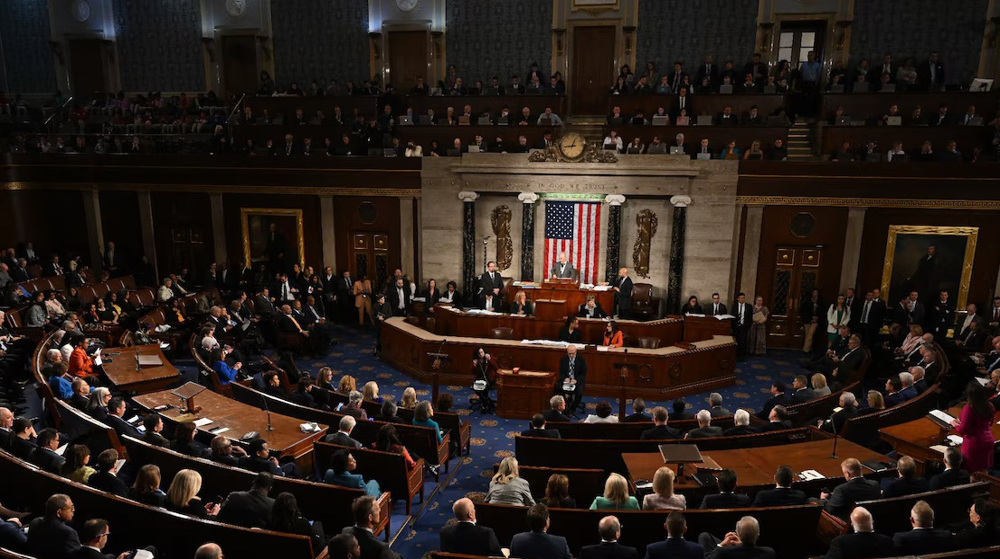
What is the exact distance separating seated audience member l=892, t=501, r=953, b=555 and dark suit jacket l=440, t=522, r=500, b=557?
318 centimetres

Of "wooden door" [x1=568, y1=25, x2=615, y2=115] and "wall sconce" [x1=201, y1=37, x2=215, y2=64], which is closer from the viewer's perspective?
"wooden door" [x1=568, y1=25, x2=615, y2=115]

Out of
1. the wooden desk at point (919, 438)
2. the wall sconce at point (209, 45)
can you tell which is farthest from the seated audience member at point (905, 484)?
the wall sconce at point (209, 45)

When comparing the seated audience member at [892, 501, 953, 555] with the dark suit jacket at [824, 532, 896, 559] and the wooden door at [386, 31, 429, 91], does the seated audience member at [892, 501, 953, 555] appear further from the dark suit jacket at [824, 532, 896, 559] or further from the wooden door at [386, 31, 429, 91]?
the wooden door at [386, 31, 429, 91]

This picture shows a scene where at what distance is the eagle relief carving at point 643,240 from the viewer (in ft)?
51.8

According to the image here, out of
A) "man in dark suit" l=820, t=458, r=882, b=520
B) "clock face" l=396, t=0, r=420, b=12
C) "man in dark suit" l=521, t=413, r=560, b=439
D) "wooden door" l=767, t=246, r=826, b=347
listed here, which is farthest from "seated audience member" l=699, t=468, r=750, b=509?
"clock face" l=396, t=0, r=420, b=12

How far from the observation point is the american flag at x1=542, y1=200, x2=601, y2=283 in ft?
52.4

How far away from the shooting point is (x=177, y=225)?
61.4 ft

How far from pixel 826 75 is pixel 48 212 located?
860 inches

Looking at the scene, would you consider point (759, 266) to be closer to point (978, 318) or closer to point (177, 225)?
point (978, 318)

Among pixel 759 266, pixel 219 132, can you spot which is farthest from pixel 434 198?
pixel 759 266

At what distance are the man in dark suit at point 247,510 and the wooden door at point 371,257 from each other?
11841 millimetres

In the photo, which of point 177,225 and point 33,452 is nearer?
point 33,452

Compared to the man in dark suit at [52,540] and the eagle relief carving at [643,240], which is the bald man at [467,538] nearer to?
the man in dark suit at [52,540]

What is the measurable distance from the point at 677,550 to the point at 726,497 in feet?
4.02
